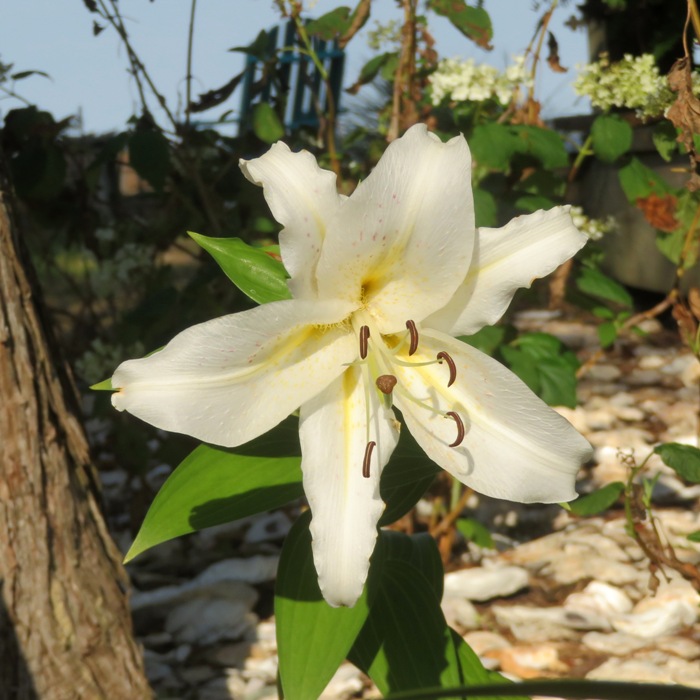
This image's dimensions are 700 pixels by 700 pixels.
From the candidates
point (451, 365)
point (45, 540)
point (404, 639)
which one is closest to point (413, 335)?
point (451, 365)

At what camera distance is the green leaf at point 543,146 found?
1632 mm

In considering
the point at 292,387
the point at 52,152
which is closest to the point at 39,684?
the point at 292,387

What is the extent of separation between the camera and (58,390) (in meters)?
1.31

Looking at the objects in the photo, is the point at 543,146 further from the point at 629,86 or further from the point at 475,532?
the point at 475,532

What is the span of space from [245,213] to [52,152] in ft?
1.31

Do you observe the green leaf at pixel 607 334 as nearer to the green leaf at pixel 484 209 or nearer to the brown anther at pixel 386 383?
the green leaf at pixel 484 209

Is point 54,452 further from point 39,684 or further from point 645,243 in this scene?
point 645,243

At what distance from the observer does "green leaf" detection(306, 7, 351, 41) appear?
1692 mm

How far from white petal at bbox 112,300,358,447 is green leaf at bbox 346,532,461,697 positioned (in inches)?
12.9

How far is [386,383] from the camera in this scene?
2.45 feet

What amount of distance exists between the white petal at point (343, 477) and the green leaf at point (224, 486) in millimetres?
121

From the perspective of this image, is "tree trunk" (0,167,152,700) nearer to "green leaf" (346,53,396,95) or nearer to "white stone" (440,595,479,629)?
"white stone" (440,595,479,629)

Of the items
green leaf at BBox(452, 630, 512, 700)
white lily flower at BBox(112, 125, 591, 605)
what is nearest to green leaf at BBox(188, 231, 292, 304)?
white lily flower at BBox(112, 125, 591, 605)

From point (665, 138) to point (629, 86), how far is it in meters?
0.11
